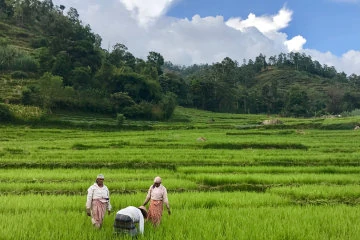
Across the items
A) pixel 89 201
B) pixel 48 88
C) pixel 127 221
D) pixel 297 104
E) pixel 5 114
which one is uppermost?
pixel 48 88

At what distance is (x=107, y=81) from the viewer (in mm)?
59469

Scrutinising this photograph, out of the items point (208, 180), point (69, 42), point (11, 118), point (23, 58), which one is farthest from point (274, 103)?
point (208, 180)

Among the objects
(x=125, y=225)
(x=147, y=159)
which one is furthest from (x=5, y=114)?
(x=125, y=225)

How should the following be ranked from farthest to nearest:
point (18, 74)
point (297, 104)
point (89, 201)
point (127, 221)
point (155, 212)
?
point (297, 104) < point (18, 74) < point (155, 212) < point (89, 201) < point (127, 221)

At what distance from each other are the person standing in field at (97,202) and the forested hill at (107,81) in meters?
37.2

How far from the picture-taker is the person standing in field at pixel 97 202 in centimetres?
738

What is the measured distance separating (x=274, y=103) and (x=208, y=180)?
73515mm

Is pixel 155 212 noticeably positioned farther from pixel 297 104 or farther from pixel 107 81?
pixel 297 104

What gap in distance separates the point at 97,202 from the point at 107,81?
2110 inches

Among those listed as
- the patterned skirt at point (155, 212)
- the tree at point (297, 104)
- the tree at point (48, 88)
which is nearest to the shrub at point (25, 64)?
the tree at point (48, 88)

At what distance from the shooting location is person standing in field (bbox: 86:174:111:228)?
7.38m

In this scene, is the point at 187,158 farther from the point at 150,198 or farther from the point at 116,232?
the point at 116,232

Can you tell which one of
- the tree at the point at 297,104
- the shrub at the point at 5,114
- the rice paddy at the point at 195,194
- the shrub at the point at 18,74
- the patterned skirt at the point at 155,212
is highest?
the shrub at the point at 18,74

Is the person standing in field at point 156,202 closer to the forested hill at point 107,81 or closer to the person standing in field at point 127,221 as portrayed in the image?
the person standing in field at point 127,221
